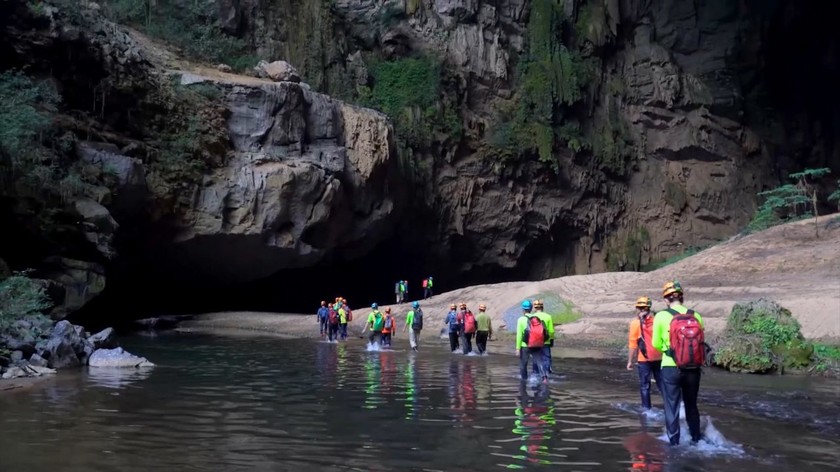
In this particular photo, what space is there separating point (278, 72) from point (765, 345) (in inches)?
946

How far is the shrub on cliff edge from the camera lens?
55.1 ft

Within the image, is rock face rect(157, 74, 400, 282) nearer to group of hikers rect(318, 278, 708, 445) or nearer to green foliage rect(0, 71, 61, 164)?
green foliage rect(0, 71, 61, 164)

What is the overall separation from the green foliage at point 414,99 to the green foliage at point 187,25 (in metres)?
6.89

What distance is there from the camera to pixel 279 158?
31.6m

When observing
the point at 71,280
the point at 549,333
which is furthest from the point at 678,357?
the point at 71,280

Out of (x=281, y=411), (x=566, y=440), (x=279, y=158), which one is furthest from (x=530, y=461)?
(x=279, y=158)

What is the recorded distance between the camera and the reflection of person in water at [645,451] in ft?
24.3

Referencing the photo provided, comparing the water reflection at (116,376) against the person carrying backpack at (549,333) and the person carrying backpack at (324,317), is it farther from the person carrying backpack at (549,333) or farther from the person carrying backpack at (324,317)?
the person carrying backpack at (324,317)

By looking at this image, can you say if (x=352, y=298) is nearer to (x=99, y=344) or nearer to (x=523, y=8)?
(x=523, y=8)

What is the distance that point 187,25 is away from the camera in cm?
3619

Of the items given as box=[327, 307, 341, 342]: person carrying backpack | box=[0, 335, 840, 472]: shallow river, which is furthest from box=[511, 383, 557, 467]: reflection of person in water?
box=[327, 307, 341, 342]: person carrying backpack

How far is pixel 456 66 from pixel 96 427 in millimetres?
35986

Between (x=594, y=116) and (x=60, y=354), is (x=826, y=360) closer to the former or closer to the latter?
(x=60, y=354)

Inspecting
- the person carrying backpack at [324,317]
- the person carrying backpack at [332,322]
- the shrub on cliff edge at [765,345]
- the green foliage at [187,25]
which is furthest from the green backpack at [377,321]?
the green foliage at [187,25]
